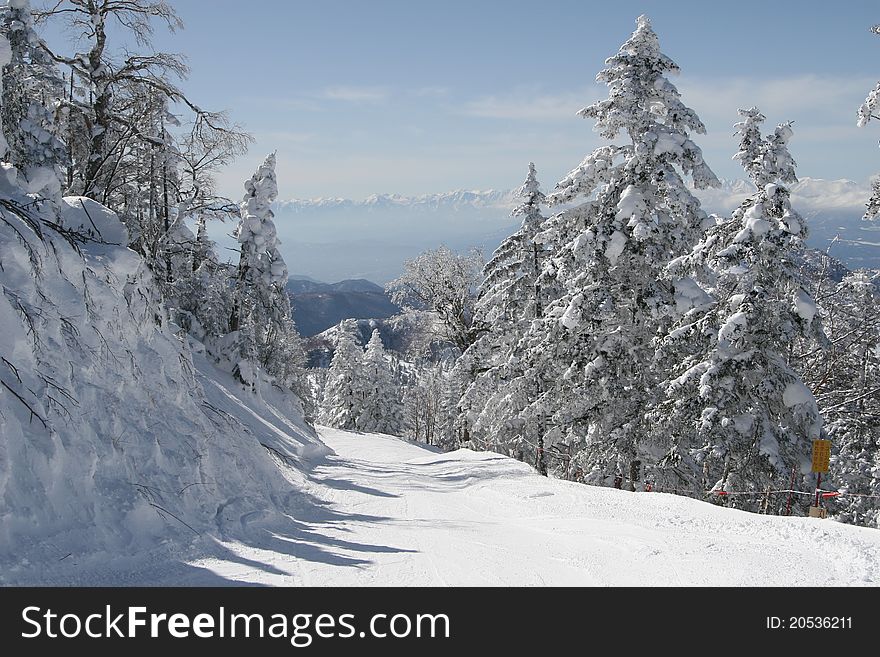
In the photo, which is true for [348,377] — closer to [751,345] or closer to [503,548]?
[751,345]

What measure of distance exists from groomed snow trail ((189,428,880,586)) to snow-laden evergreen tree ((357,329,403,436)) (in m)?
32.0

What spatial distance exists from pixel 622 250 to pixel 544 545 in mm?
9841

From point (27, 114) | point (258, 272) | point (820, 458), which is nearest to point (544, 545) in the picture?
point (820, 458)

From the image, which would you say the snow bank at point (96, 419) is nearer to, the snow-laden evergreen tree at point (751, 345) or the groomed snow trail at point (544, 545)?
the groomed snow trail at point (544, 545)

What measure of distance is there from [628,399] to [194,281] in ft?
49.4

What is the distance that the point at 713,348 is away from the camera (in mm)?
14250

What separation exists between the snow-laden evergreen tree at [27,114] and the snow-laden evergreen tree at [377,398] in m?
32.6

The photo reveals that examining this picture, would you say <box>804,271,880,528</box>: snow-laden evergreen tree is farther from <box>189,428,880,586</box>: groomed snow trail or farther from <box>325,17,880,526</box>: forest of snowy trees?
<box>189,428,880,586</box>: groomed snow trail

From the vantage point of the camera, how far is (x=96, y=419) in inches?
271

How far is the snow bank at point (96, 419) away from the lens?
5.52 meters

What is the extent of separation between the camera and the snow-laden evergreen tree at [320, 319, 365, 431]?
42.9 m

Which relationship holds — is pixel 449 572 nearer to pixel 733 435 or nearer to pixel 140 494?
pixel 140 494

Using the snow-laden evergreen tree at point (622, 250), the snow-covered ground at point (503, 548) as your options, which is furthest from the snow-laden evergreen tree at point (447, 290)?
the snow-covered ground at point (503, 548)
